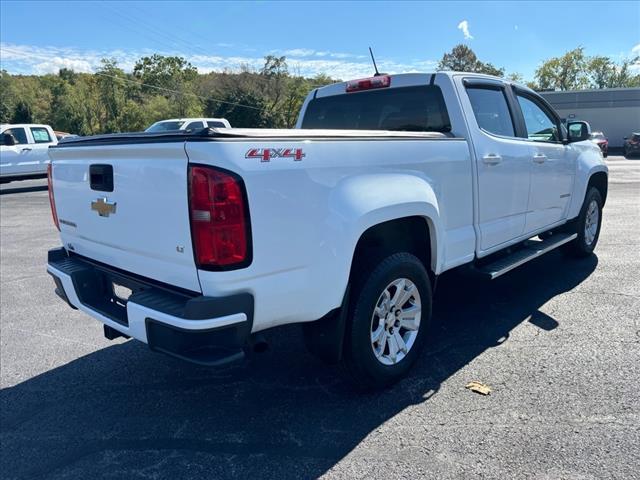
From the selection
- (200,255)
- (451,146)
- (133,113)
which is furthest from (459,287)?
(133,113)

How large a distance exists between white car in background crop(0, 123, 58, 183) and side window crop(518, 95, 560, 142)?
1571 centimetres

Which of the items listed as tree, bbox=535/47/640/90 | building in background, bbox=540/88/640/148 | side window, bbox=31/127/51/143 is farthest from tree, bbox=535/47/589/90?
side window, bbox=31/127/51/143

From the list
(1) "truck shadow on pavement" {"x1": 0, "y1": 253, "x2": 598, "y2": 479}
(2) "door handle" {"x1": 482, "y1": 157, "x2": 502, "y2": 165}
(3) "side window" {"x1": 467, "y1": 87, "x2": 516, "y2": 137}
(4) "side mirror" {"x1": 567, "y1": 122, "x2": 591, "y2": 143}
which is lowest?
(1) "truck shadow on pavement" {"x1": 0, "y1": 253, "x2": 598, "y2": 479}

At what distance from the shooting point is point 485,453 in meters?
2.74

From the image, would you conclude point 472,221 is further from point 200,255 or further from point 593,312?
point 200,255

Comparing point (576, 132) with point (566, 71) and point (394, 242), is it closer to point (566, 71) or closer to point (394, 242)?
point (394, 242)

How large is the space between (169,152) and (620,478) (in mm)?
2691

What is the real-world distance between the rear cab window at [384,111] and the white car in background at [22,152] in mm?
14697

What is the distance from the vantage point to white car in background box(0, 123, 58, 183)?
16297 millimetres

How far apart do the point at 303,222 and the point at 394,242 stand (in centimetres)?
104

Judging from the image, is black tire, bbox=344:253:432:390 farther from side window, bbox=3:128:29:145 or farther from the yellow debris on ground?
side window, bbox=3:128:29:145

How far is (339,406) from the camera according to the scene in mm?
3254

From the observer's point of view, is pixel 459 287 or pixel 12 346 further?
pixel 459 287

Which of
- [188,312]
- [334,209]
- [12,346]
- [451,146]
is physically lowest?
[12,346]
